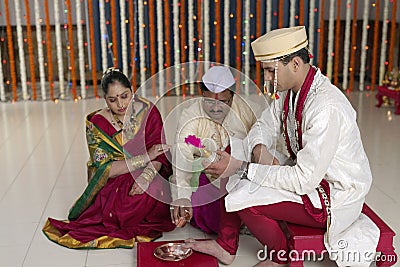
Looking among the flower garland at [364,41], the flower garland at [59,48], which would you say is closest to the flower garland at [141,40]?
the flower garland at [59,48]

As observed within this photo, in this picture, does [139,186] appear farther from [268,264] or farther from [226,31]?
[226,31]

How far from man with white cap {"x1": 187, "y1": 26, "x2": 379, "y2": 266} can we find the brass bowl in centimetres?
34

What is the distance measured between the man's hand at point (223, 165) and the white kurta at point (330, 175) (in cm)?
7

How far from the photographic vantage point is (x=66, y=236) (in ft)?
9.03

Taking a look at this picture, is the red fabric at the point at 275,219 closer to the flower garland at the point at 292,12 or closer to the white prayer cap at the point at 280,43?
the white prayer cap at the point at 280,43

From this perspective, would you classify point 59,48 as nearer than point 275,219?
No

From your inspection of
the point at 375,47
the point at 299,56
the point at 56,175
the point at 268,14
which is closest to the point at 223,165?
the point at 299,56

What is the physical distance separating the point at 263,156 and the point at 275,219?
1.02 feet

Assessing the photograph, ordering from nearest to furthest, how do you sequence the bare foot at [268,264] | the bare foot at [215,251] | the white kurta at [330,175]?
1. the white kurta at [330,175]
2. the bare foot at [268,264]
3. the bare foot at [215,251]

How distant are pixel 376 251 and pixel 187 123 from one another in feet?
3.20

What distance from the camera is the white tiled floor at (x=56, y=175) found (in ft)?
8.59

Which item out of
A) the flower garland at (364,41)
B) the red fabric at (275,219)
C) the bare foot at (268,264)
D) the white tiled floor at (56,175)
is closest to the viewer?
the red fabric at (275,219)

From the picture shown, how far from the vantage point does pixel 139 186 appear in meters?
2.80

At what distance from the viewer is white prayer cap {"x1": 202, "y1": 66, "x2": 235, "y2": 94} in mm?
2348
